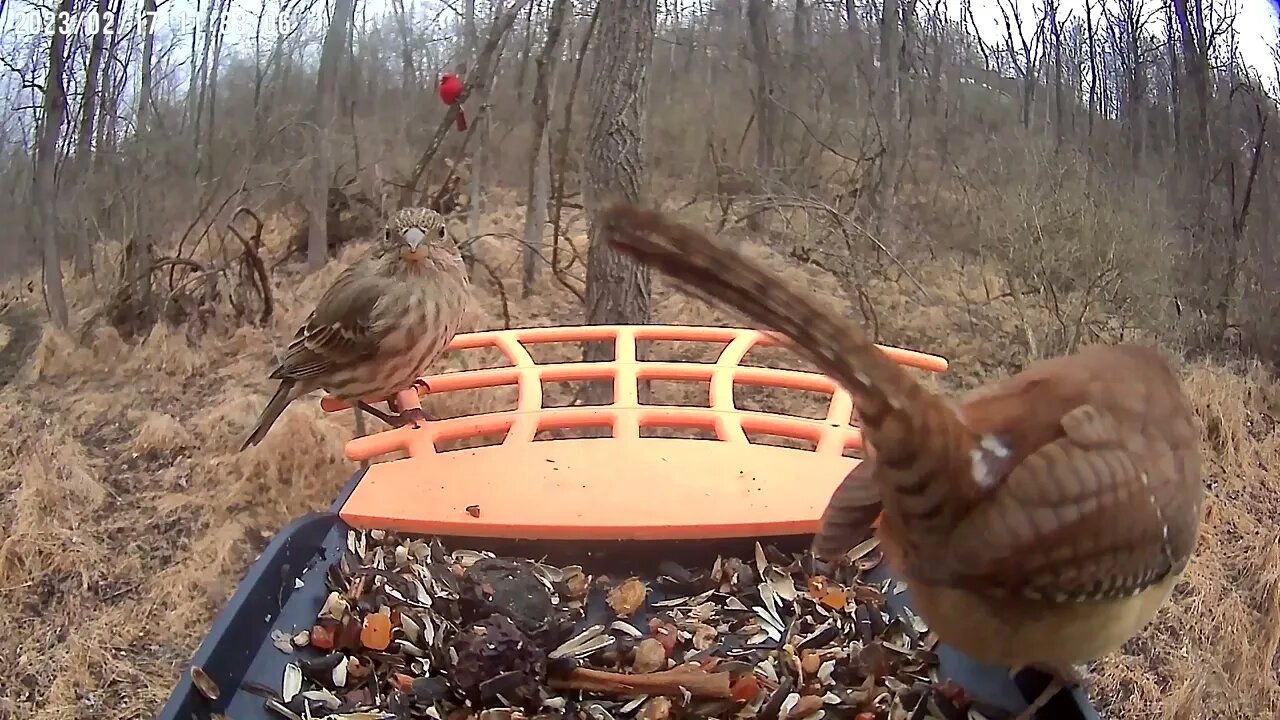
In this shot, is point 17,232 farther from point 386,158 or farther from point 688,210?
point 688,210

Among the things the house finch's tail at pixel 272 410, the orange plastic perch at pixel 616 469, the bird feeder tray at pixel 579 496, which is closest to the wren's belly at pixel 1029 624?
the bird feeder tray at pixel 579 496

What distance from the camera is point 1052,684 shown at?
4.06ft

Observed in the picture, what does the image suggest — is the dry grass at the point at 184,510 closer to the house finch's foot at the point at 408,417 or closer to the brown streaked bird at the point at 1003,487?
the house finch's foot at the point at 408,417

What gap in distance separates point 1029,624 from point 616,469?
0.82 metres

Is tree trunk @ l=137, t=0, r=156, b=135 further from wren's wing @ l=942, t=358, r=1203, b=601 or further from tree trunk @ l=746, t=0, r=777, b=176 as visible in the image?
wren's wing @ l=942, t=358, r=1203, b=601

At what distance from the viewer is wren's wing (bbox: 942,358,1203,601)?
3.12 ft

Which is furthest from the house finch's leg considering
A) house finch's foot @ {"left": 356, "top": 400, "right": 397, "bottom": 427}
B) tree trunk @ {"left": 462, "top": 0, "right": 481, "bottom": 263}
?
tree trunk @ {"left": 462, "top": 0, "right": 481, "bottom": 263}

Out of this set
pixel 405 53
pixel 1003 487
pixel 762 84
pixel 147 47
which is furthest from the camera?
pixel 762 84

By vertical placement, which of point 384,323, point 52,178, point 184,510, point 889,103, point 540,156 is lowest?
point 184,510

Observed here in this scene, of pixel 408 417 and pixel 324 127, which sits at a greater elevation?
pixel 324 127

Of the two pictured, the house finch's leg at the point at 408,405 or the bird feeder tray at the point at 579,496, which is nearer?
the bird feeder tray at the point at 579,496

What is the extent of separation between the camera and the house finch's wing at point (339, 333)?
212 cm

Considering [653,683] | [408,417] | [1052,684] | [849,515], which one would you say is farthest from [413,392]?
[1052,684]

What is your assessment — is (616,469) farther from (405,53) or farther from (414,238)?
(405,53)
